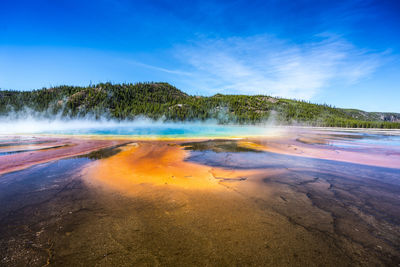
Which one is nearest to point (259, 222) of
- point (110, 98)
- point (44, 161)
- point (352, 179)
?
point (352, 179)

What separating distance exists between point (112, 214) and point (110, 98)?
138082 mm

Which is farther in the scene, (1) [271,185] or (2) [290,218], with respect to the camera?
(1) [271,185]

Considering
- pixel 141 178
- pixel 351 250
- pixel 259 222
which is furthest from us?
pixel 141 178

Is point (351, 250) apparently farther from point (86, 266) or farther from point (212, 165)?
point (212, 165)

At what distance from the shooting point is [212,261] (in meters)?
2.72

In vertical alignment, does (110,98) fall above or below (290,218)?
above

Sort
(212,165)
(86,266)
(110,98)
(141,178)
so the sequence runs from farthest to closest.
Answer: (110,98) < (212,165) < (141,178) < (86,266)

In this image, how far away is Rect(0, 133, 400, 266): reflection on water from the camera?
2.83m

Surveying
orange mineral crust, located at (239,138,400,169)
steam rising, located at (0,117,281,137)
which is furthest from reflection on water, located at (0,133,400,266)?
steam rising, located at (0,117,281,137)

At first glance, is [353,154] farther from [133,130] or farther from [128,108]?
[128,108]

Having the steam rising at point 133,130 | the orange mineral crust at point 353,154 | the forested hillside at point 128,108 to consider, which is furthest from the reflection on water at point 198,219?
the forested hillside at point 128,108

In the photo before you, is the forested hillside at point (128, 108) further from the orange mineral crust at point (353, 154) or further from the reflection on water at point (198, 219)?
the reflection on water at point (198, 219)

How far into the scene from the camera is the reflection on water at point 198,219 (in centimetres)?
283

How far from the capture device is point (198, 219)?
3898 millimetres
